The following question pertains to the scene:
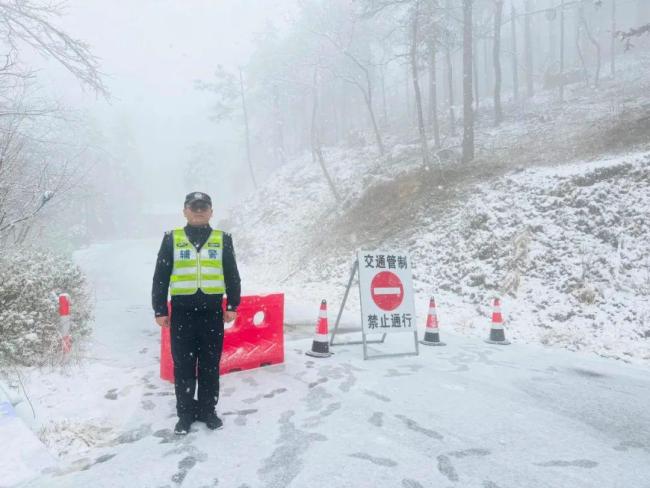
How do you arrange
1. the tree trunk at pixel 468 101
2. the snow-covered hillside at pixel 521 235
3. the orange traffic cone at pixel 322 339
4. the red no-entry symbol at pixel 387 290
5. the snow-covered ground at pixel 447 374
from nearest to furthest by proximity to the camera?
the snow-covered ground at pixel 447 374 < the orange traffic cone at pixel 322 339 < the red no-entry symbol at pixel 387 290 < the snow-covered hillside at pixel 521 235 < the tree trunk at pixel 468 101

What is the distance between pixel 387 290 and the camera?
730 centimetres

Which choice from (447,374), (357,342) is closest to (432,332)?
(357,342)

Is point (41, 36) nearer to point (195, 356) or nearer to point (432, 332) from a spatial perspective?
point (195, 356)

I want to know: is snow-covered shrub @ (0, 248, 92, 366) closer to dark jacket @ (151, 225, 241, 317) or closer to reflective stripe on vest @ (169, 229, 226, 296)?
dark jacket @ (151, 225, 241, 317)

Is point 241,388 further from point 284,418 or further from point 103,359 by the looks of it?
point 103,359

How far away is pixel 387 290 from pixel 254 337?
2.33 metres

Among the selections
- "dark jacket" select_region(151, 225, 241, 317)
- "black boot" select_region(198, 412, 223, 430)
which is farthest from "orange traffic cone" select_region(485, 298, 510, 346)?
"dark jacket" select_region(151, 225, 241, 317)

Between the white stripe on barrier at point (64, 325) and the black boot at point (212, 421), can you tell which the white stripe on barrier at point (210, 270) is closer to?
the black boot at point (212, 421)

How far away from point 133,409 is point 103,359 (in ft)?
8.15

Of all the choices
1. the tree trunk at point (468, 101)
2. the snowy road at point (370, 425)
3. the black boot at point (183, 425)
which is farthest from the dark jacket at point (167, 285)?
the tree trunk at point (468, 101)

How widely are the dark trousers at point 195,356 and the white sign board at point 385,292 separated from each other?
300cm

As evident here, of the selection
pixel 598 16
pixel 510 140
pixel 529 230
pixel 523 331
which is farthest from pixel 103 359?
pixel 598 16

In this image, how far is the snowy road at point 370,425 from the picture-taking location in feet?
11.1

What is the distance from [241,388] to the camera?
5426 millimetres
